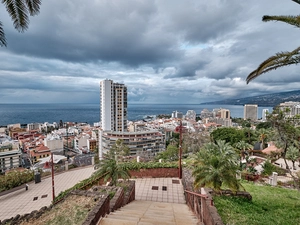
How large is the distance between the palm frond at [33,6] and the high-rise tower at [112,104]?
5228 cm

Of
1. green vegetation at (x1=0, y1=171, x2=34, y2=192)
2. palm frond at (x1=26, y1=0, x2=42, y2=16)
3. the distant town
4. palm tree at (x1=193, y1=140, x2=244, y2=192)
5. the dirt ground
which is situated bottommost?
the distant town

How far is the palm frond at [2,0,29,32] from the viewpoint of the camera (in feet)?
12.7

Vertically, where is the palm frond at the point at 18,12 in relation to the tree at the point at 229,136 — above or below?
above

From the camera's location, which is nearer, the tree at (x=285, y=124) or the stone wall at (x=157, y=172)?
the tree at (x=285, y=124)

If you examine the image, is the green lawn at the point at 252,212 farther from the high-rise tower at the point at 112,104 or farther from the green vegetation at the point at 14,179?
the high-rise tower at the point at 112,104

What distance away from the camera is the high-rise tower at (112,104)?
56.1 meters

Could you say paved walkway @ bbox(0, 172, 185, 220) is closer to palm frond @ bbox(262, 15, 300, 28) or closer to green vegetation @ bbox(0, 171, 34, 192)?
green vegetation @ bbox(0, 171, 34, 192)

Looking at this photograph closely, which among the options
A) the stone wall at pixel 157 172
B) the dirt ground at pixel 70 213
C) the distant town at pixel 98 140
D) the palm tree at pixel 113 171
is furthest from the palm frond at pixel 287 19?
the distant town at pixel 98 140

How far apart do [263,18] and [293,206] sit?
18.2 feet

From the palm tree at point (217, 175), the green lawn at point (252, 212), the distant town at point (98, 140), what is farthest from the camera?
the distant town at point (98, 140)

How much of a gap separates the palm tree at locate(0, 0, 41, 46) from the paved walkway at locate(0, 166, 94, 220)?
30.6ft

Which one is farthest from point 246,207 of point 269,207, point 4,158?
point 4,158

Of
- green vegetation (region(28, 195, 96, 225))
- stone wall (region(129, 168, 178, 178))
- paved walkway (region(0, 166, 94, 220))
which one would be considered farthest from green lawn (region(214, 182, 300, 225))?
paved walkway (region(0, 166, 94, 220))

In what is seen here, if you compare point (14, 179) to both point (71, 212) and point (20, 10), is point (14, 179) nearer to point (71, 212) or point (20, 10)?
point (71, 212)
